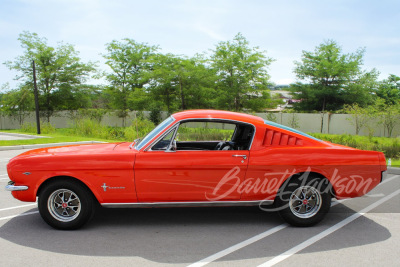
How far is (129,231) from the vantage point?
14.2ft

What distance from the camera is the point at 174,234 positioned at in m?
4.23

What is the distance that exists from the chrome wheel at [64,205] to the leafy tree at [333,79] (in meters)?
35.6

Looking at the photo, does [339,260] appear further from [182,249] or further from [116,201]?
[116,201]

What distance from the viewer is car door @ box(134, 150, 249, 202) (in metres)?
4.23

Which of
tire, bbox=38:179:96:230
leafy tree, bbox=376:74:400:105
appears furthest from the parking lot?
leafy tree, bbox=376:74:400:105

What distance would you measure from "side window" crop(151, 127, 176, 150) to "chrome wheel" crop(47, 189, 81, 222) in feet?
4.13

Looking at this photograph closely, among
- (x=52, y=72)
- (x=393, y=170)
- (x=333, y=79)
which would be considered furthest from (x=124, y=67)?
(x=393, y=170)

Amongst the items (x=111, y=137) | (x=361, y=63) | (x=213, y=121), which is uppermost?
(x=361, y=63)

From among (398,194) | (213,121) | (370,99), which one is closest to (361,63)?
(370,99)

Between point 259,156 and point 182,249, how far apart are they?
160 cm

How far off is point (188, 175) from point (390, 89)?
56848 millimetres

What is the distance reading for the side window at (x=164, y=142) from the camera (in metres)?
4.38

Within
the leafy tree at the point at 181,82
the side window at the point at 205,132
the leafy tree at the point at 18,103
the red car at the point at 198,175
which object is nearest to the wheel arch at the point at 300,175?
the red car at the point at 198,175

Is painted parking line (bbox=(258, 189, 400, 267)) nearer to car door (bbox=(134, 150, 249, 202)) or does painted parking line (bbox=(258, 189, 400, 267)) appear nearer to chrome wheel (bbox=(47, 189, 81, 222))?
car door (bbox=(134, 150, 249, 202))
